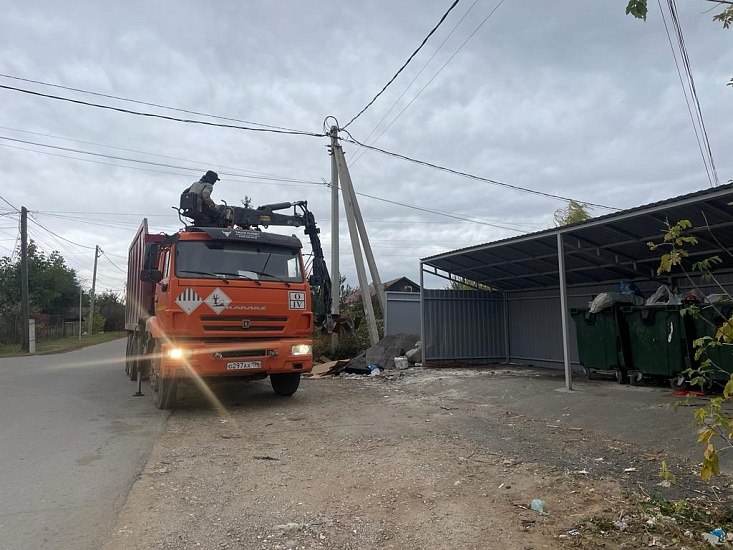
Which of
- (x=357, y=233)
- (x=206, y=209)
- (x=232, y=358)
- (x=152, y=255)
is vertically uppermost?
(x=357, y=233)

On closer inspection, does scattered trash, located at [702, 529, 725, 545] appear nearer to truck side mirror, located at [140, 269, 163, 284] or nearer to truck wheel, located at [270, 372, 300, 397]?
truck wheel, located at [270, 372, 300, 397]

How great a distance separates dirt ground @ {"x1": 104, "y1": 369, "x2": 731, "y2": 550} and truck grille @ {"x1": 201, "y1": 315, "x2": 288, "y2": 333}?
51.4 inches

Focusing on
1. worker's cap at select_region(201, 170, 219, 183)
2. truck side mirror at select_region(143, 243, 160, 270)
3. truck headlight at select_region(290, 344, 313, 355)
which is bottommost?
truck headlight at select_region(290, 344, 313, 355)

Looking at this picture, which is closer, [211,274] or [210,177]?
[211,274]

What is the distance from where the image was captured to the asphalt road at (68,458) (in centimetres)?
369

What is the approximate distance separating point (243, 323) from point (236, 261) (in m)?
1.00

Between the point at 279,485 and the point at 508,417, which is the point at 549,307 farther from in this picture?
the point at 279,485

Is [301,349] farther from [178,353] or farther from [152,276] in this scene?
[152,276]

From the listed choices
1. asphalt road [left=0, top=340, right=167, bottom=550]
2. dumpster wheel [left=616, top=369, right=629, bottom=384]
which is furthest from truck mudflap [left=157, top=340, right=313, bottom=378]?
dumpster wheel [left=616, top=369, right=629, bottom=384]

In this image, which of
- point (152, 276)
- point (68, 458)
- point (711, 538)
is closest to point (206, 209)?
point (152, 276)

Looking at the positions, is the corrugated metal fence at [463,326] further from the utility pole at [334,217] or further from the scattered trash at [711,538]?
the scattered trash at [711,538]

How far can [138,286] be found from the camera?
10922 mm

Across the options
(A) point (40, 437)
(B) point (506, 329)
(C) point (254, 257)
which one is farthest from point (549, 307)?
(A) point (40, 437)

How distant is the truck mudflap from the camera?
754 centimetres
